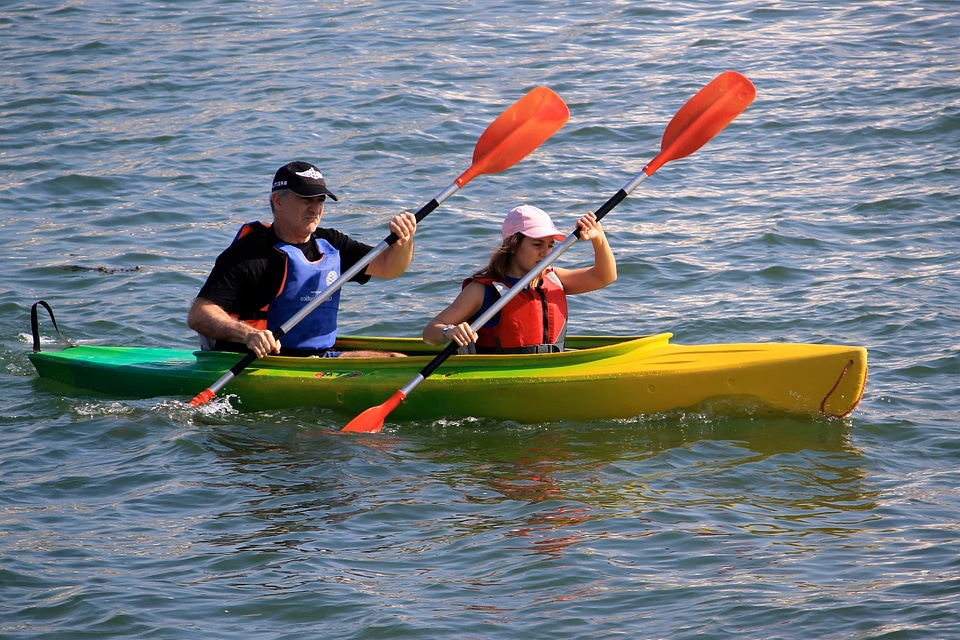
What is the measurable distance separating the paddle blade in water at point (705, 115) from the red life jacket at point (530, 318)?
1144 millimetres

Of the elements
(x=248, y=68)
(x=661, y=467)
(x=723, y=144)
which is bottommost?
(x=661, y=467)

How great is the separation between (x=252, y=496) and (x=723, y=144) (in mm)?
7234

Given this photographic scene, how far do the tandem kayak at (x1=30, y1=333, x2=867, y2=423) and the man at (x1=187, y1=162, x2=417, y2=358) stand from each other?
212 mm

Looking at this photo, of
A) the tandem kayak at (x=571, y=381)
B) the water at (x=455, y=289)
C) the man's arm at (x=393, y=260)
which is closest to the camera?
the water at (x=455, y=289)

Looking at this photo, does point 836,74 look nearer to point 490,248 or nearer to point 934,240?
point 934,240

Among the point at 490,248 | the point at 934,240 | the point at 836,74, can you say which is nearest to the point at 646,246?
the point at 490,248

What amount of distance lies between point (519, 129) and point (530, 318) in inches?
55.4

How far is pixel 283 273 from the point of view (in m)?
6.03

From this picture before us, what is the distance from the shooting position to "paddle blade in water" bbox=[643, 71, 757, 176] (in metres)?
6.56

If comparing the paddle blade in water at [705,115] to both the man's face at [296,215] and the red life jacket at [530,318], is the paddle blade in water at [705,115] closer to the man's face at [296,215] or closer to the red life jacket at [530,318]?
the red life jacket at [530,318]

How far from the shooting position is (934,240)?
8391 mm

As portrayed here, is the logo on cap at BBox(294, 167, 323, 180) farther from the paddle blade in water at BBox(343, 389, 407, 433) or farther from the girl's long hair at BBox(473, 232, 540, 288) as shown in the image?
the paddle blade in water at BBox(343, 389, 407, 433)

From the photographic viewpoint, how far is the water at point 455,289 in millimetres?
4180

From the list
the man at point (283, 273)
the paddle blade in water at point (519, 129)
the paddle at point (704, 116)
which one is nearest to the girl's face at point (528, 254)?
the man at point (283, 273)
